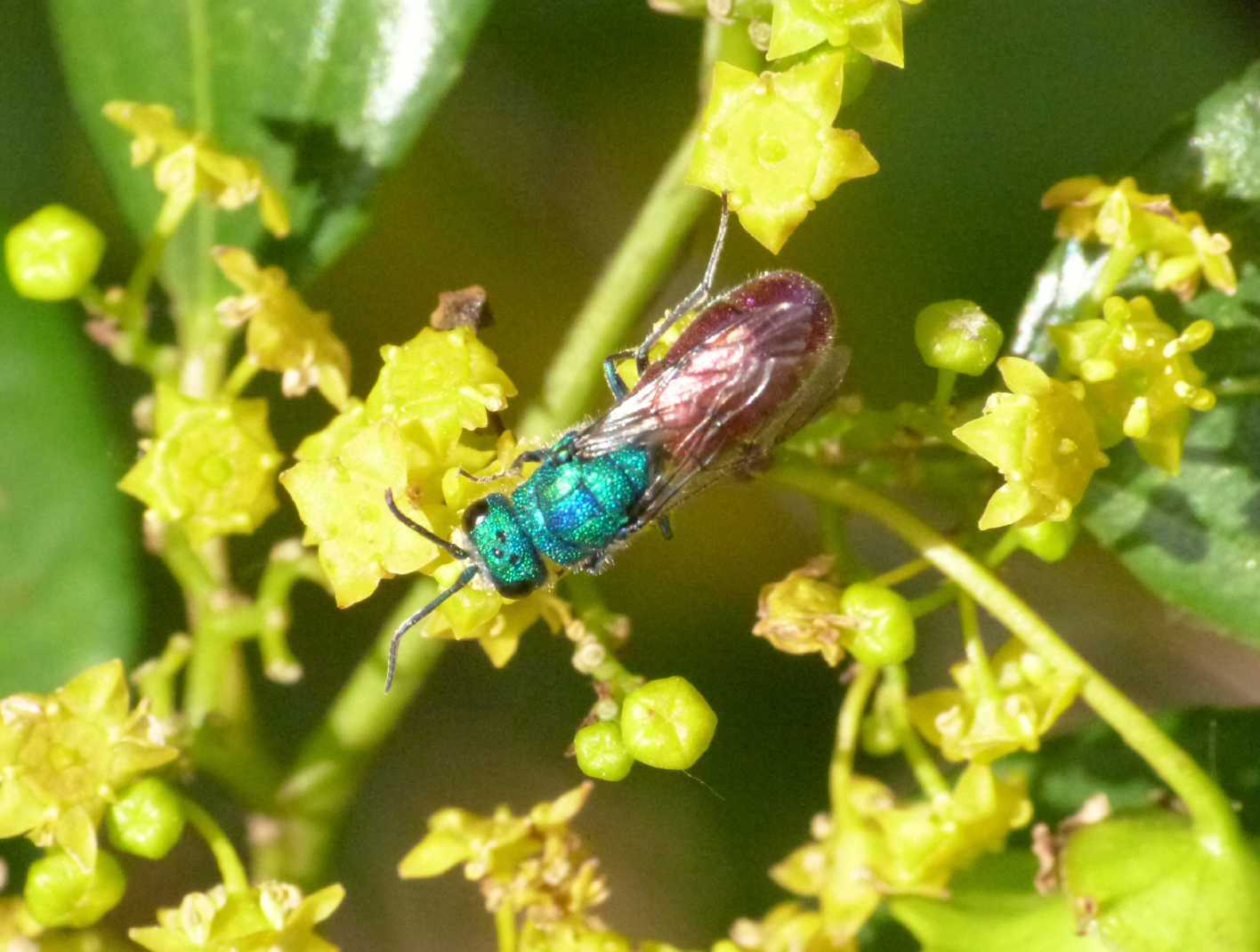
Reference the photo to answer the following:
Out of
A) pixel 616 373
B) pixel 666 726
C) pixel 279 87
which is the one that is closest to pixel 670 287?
pixel 616 373

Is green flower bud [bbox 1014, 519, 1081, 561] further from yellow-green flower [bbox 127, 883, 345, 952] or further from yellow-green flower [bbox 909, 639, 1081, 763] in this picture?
yellow-green flower [bbox 127, 883, 345, 952]

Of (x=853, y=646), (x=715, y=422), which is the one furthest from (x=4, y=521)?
(x=853, y=646)

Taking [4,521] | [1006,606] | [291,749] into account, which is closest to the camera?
[1006,606]

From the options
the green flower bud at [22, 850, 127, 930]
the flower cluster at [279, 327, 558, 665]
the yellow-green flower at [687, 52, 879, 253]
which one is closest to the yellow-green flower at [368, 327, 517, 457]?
the flower cluster at [279, 327, 558, 665]

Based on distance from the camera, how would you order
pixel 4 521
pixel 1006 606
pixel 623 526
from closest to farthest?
pixel 1006 606, pixel 623 526, pixel 4 521

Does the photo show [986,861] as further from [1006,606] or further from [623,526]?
[623,526]
